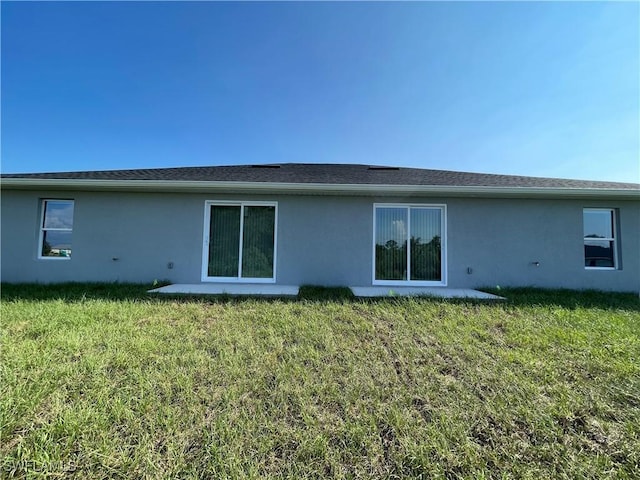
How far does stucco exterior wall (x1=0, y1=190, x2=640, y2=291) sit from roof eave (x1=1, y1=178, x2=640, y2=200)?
0.33 m

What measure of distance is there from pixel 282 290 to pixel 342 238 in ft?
7.11

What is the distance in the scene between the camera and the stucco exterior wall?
7.39m

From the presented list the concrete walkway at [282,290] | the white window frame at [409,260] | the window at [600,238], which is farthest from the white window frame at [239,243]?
the window at [600,238]

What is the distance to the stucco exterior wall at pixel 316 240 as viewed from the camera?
7.39 m

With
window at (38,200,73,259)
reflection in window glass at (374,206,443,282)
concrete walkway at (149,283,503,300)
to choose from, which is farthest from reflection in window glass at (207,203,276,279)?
window at (38,200,73,259)

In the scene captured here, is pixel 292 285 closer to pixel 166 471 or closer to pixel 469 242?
pixel 469 242

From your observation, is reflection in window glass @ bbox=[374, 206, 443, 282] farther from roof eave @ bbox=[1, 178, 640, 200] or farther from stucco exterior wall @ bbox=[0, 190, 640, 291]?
roof eave @ bbox=[1, 178, 640, 200]

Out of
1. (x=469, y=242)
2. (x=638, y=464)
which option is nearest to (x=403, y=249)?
(x=469, y=242)

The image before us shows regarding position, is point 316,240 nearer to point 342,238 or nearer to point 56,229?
point 342,238

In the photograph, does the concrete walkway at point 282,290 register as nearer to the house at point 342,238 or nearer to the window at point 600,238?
the house at point 342,238

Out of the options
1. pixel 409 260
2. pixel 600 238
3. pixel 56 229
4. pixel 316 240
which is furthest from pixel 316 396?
pixel 600 238

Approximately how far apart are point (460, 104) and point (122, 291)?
12168 mm

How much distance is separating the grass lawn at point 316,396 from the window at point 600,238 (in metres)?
3.86

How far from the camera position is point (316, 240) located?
7.46 metres
